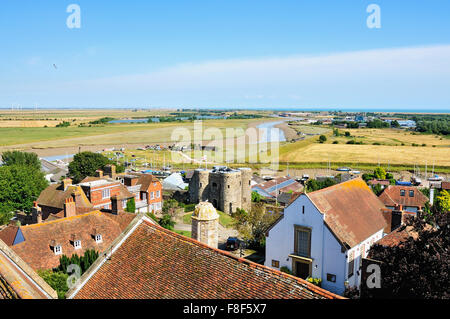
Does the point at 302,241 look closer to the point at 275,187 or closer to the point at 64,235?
the point at 64,235

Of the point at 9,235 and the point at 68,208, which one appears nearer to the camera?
the point at 9,235

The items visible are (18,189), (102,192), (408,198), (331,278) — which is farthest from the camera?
(18,189)

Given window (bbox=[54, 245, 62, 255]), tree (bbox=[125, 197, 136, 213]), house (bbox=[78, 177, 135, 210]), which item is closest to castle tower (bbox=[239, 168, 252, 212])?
house (bbox=[78, 177, 135, 210])

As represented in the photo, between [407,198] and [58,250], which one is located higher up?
[58,250]

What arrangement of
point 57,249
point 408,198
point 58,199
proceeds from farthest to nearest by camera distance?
point 408,198
point 58,199
point 57,249

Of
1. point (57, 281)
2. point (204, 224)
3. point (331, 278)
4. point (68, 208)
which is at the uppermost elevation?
point (204, 224)

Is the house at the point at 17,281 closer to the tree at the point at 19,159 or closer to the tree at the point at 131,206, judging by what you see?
the tree at the point at 131,206

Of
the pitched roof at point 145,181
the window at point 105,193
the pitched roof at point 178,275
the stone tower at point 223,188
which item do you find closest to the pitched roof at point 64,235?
the pitched roof at point 178,275

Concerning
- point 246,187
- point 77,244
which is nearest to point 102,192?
point 77,244
